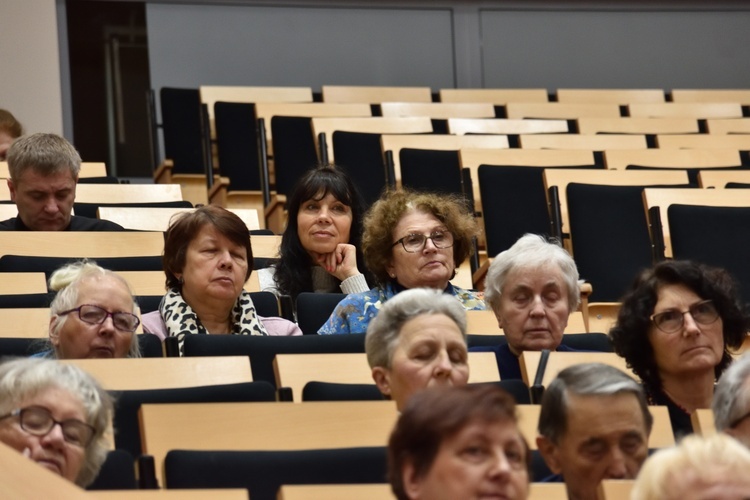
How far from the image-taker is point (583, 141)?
482cm

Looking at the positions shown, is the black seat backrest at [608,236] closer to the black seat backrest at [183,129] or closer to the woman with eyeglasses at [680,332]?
the woman with eyeglasses at [680,332]

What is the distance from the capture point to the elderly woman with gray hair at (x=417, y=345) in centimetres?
199

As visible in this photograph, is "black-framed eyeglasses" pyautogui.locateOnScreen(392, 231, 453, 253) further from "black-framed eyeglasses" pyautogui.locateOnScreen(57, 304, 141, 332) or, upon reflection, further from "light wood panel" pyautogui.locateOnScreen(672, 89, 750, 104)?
"light wood panel" pyautogui.locateOnScreen(672, 89, 750, 104)

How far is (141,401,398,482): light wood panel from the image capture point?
1854 millimetres

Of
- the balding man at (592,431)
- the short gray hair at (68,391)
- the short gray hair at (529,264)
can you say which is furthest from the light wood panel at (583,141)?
the short gray hair at (68,391)

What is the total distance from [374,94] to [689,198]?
2.07m

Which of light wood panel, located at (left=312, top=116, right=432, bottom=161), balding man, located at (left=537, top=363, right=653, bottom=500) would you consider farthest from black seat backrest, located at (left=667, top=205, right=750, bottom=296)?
balding man, located at (left=537, top=363, right=653, bottom=500)

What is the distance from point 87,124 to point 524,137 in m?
2.08

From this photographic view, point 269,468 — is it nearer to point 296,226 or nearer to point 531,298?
point 531,298

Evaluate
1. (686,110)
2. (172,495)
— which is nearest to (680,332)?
(172,495)

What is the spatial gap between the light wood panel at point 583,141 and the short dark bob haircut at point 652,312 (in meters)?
2.46

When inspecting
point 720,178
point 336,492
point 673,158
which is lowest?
point 336,492

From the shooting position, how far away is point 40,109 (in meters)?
4.89

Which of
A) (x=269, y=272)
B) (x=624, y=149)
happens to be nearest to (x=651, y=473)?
(x=269, y=272)
